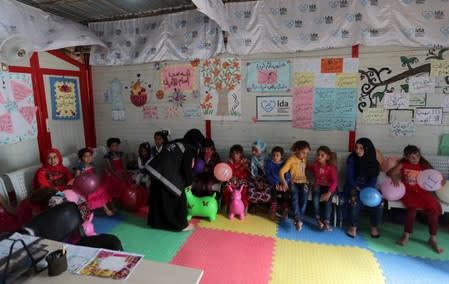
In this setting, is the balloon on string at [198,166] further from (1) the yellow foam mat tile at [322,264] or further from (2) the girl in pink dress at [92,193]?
(1) the yellow foam mat tile at [322,264]

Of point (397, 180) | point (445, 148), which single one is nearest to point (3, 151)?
point (397, 180)

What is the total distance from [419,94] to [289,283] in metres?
2.80

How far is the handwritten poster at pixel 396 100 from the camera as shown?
142 inches

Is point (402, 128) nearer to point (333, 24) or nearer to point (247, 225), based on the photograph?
point (333, 24)

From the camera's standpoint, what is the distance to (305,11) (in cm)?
371

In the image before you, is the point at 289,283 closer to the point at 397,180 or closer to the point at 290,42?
the point at 397,180

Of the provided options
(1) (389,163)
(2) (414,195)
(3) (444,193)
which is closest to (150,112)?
(1) (389,163)

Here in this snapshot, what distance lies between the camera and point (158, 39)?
14.1 ft

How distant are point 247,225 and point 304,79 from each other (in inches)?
81.3

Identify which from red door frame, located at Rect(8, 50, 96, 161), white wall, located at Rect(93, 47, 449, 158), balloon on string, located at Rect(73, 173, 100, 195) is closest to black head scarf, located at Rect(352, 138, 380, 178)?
white wall, located at Rect(93, 47, 449, 158)

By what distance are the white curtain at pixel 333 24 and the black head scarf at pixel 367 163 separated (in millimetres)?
1283

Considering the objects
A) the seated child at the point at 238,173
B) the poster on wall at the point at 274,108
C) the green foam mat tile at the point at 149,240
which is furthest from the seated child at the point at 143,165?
the poster on wall at the point at 274,108

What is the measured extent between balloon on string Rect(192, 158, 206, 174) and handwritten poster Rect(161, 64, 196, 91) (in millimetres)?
1185

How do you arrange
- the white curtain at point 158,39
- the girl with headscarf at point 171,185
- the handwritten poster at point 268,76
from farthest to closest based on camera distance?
the white curtain at point 158,39 < the handwritten poster at point 268,76 < the girl with headscarf at point 171,185
